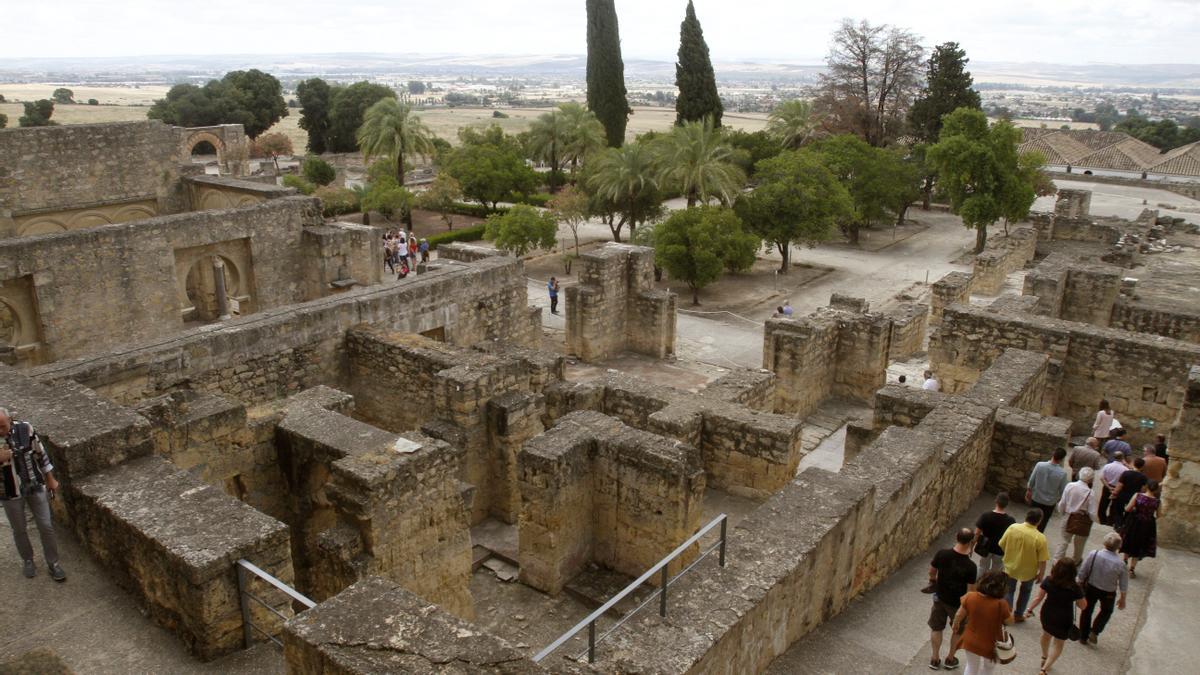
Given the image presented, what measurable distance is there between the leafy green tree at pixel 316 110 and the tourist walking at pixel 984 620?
56003 millimetres

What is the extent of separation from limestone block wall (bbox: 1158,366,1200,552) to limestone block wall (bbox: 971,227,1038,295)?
51.8 ft

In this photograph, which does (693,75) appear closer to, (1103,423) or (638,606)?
(1103,423)

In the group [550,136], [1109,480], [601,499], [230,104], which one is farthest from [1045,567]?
[230,104]

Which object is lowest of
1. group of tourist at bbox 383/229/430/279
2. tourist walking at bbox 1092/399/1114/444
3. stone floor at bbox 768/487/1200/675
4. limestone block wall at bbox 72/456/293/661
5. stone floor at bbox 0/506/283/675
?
group of tourist at bbox 383/229/430/279

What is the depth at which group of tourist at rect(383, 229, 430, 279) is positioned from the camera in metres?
26.0

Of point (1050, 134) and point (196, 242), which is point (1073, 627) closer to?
point (196, 242)

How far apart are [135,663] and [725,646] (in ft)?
12.3

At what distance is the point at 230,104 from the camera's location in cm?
5603

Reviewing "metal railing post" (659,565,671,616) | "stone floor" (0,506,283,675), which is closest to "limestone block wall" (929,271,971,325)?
"metal railing post" (659,565,671,616)

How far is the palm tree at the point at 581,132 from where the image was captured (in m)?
42.0

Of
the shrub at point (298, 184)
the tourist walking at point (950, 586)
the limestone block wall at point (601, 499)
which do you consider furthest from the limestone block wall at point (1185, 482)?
the shrub at point (298, 184)

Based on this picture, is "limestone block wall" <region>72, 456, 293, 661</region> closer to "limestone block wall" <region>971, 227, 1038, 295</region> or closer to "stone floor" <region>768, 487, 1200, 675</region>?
"stone floor" <region>768, 487, 1200, 675</region>

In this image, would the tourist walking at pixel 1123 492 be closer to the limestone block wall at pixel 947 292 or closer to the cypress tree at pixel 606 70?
the limestone block wall at pixel 947 292

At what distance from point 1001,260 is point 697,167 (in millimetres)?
10495
